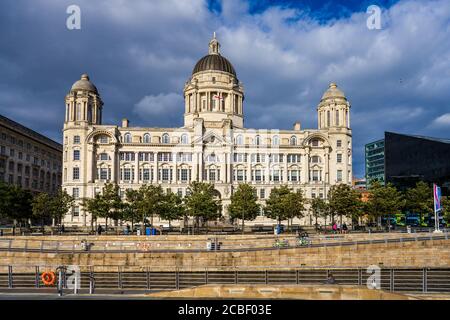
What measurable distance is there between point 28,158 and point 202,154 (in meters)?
47.2

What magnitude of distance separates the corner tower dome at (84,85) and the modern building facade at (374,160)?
407ft

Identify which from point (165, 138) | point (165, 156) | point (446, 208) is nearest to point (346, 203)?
point (446, 208)

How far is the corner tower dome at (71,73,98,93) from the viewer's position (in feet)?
320

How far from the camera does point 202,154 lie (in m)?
95.4

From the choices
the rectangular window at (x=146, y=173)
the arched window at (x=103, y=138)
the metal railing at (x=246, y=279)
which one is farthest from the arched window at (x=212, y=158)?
the metal railing at (x=246, y=279)

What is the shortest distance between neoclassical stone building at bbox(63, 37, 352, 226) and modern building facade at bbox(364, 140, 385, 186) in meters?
87.3

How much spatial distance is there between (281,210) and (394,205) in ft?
62.0

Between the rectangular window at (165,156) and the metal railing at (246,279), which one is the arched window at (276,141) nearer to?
the rectangular window at (165,156)

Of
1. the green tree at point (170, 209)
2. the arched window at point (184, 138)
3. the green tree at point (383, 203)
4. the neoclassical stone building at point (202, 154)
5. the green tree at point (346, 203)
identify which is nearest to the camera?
the green tree at point (170, 209)

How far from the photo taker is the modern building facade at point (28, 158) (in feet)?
315

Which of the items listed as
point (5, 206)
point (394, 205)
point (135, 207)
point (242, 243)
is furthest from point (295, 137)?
point (5, 206)

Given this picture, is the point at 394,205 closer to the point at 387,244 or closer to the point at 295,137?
the point at 387,244

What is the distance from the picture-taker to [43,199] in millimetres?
70688

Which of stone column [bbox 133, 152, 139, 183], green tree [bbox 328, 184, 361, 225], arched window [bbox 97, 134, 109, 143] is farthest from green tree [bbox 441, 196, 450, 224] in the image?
arched window [bbox 97, 134, 109, 143]
